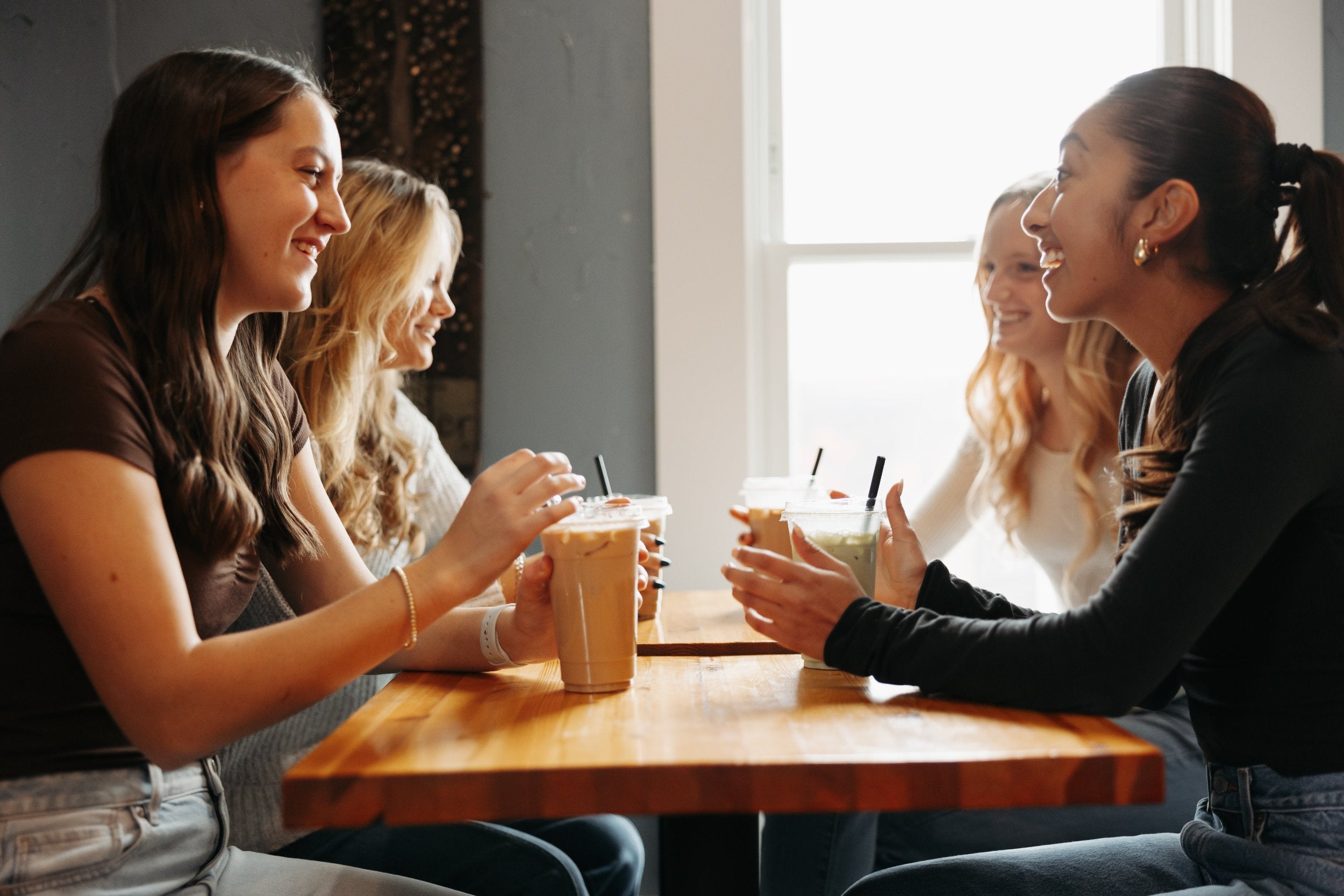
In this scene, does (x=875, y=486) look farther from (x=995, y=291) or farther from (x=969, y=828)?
(x=995, y=291)

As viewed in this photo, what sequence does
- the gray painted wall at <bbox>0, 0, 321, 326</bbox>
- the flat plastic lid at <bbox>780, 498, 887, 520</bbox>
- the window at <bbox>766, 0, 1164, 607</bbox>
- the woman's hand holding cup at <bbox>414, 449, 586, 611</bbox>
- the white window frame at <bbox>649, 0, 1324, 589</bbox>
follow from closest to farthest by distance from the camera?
the woman's hand holding cup at <bbox>414, 449, 586, 611</bbox> → the flat plastic lid at <bbox>780, 498, 887, 520</bbox> → the gray painted wall at <bbox>0, 0, 321, 326</bbox> → the white window frame at <bbox>649, 0, 1324, 589</bbox> → the window at <bbox>766, 0, 1164, 607</bbox>

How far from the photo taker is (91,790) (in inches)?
40.9

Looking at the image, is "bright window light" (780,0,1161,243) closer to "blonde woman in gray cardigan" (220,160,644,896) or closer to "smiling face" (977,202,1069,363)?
"smiling face" (977,202,1069,363)

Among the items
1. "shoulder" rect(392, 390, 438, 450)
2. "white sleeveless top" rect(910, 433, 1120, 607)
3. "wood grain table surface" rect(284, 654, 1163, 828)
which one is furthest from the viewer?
"shoulder" rect(392, 390, 438, 450)

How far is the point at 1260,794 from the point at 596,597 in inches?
28.6

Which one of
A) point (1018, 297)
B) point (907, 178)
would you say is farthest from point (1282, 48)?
point (1018, 297)

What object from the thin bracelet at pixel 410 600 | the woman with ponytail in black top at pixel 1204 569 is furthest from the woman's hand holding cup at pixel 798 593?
the thin bracelet at pixel 410 600

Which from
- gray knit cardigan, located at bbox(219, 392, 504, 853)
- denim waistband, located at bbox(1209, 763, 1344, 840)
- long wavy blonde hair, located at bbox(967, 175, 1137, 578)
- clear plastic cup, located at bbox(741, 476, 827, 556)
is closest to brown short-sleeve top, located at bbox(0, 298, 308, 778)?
gray knit cardigan, located at bbox(219, 392, 504, 853)

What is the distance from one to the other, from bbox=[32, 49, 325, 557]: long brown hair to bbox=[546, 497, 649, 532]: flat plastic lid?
0.35 meters

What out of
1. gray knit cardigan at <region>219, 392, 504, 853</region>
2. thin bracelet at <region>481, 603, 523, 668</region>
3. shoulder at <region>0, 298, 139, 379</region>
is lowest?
gray knit cardigan at <region>219, 392, 504, 853</region>

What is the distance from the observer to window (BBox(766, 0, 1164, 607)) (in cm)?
272

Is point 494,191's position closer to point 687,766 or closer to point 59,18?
point 59,18

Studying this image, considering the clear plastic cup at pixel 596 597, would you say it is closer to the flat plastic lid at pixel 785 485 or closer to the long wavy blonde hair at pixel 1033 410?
the flat plastic lid at pixel 785 485

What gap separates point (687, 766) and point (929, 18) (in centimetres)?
244
